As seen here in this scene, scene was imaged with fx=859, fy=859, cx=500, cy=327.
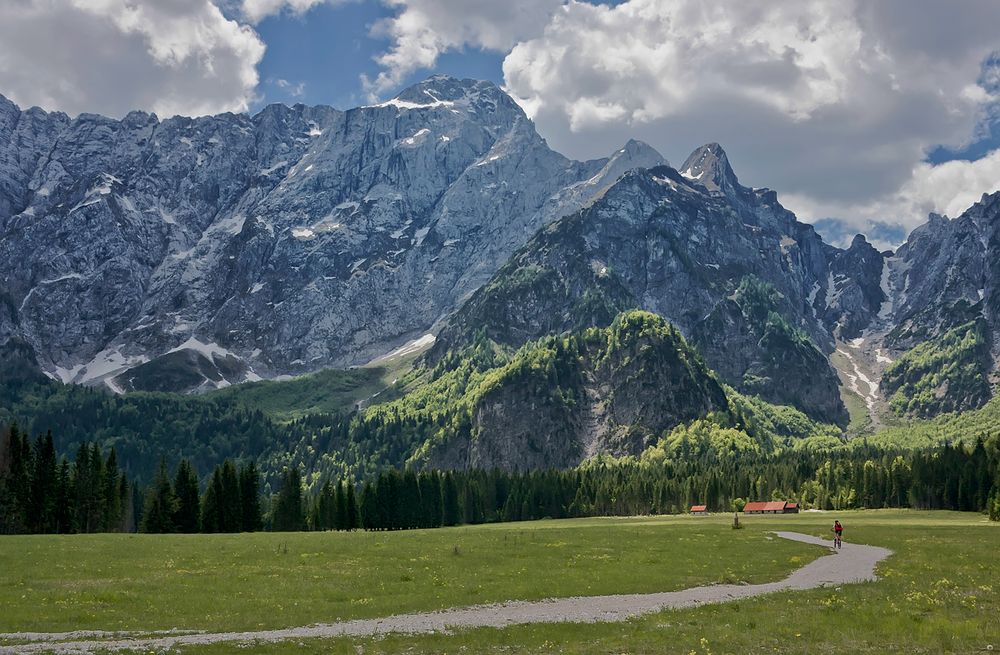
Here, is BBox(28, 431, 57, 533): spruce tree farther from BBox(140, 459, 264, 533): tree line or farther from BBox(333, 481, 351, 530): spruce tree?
BBox(333, 481, 351, 530): spruce tree

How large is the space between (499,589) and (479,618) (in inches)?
384

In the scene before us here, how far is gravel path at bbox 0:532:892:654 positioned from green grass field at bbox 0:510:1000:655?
1.68 m

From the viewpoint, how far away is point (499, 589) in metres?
51.6

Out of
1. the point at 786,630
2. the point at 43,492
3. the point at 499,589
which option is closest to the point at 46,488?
the point at 43,492

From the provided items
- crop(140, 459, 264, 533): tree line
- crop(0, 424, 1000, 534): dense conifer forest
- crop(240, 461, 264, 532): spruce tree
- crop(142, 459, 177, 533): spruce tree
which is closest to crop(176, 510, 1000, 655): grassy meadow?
Answer: crop(0, 424, 1000, 534): dense conifer forest

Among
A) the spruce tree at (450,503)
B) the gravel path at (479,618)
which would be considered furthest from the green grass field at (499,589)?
the spruce tree at (450,503)

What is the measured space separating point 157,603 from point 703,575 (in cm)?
3523

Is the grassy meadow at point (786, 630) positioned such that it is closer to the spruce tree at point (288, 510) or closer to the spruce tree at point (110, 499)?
the spruce tree at point (110, 499)

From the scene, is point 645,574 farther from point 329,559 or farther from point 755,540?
point 755,540

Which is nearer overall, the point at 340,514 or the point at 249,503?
the point at 249,503

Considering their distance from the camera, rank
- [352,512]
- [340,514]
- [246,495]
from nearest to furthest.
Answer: [246,495]
[340,514]
[352,512]

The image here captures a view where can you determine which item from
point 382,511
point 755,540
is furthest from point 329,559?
point 382,511

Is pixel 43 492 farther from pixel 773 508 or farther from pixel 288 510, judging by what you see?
pixel 773 508

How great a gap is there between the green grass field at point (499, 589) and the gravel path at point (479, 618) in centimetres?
168
